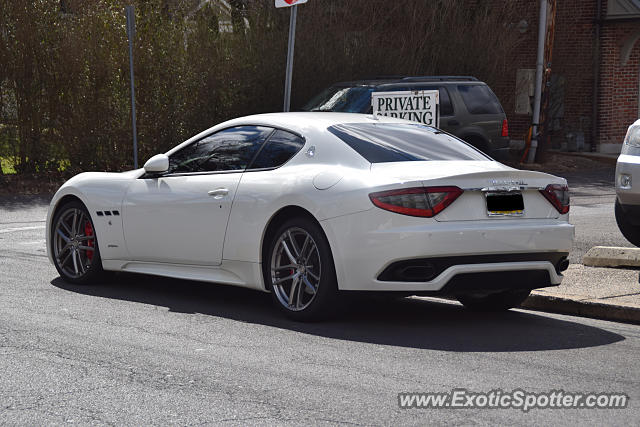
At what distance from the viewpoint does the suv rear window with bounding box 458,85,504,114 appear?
61.4 feet

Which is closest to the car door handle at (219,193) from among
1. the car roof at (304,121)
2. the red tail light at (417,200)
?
the car roof at (304,121)

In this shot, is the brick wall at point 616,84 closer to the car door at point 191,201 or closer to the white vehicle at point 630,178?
the white vehicle at point 630,178

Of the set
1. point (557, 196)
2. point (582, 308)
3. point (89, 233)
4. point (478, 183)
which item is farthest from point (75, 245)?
point (582, 308)

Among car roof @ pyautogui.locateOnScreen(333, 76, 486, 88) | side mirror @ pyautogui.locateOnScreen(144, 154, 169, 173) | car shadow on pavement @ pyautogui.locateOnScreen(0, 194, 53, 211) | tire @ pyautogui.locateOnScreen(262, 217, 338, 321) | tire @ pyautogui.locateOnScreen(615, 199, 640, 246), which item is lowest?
car shadow on pavement @ pyautogui.locateOnScreen(0, 194, 53, 211)

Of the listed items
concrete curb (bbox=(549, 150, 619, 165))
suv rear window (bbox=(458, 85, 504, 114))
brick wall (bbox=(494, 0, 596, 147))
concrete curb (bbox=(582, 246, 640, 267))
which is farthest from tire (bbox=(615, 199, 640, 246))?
brick wall (bbox=(494, 0, 596, 147))

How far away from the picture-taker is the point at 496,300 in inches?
318

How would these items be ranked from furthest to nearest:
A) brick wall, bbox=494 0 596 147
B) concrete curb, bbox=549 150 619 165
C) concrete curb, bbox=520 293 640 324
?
brick wall, bbox=494 0 596 147 < concrete curb, bbox=549 150 619 165 < concrete curb, bbox=520 293 640 324

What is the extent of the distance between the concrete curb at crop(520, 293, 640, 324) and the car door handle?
2497 millimetres

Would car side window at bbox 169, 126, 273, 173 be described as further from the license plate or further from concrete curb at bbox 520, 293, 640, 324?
concrete curb at bbox 520, 293, 640, 324

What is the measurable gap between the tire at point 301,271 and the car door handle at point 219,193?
610 millimetres

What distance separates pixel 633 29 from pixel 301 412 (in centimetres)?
2410

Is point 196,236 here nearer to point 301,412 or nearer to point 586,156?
point 301,412

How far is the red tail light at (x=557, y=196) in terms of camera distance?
24.2 feet

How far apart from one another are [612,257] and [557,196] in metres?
2.59
